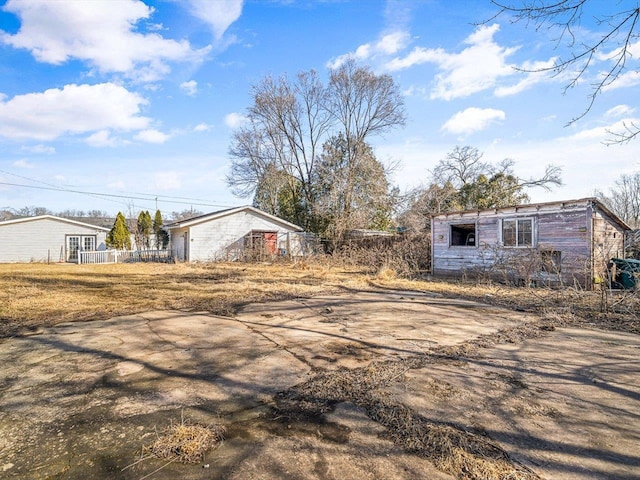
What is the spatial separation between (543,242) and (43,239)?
26.4 meters

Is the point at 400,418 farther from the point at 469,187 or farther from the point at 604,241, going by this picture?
the point at 469,187

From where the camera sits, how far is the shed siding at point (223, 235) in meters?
18.1

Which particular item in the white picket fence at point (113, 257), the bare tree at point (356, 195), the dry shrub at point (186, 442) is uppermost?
the bare tree at point (356, 195)

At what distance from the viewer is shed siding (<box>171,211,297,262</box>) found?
18.1 m

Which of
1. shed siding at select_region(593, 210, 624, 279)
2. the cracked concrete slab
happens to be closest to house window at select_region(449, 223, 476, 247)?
shed siding at select_region(593, 210, 624, 279)

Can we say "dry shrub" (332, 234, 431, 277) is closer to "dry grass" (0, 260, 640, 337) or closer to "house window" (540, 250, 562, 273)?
"dry grass" (0, 260, 640, 337)

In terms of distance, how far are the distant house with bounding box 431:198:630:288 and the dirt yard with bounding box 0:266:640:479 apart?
13.8ft

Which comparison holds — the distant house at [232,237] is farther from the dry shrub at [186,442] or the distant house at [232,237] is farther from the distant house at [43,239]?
the dry shrub at [186,442]

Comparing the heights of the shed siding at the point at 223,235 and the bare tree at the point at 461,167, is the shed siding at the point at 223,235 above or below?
below

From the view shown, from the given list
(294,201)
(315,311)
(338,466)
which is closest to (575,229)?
(315,311)

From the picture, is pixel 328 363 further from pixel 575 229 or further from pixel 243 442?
pixel 575 229

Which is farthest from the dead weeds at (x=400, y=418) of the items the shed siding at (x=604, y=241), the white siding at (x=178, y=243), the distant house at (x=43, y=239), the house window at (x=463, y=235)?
the distant house at (x=43, y=239)

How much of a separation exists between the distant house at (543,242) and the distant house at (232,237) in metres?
10.9

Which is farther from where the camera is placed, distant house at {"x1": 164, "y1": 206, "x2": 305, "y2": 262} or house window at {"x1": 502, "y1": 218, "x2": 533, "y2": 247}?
distant house at {"x1": 164, "y1": 206, "x2": 305, "y2": 262}
